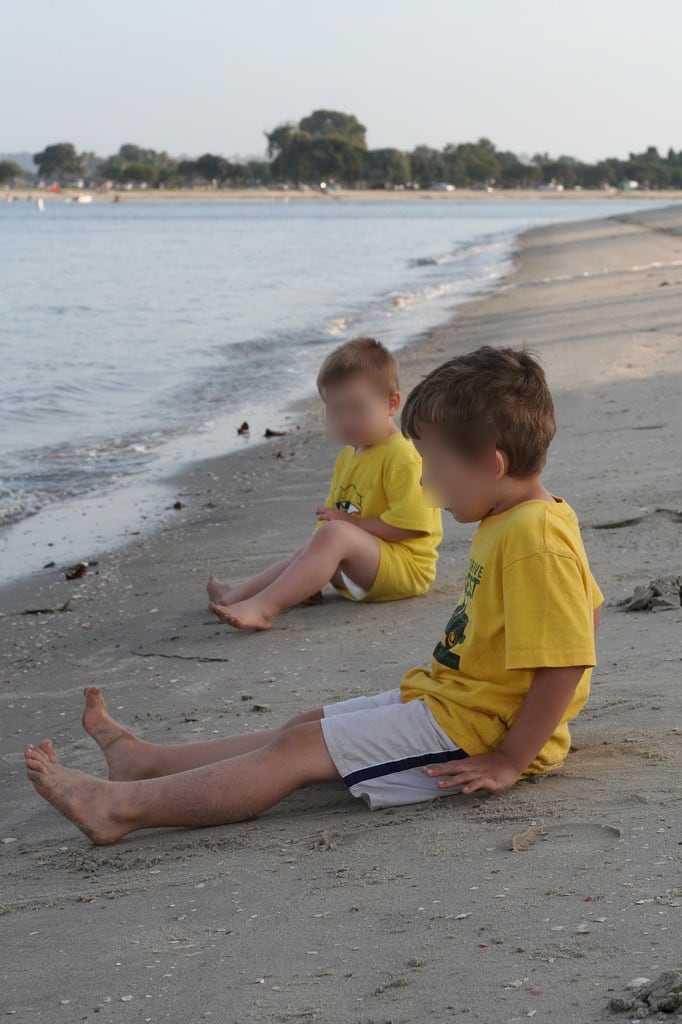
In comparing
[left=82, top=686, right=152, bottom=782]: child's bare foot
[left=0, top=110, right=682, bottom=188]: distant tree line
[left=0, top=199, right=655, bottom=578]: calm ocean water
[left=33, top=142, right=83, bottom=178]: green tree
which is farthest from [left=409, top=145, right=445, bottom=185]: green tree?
[left=82, top=686, right=152, bottom=782]: child's bare foot

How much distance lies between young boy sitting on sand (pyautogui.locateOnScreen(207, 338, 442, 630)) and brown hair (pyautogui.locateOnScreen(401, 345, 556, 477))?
1848 millimetres

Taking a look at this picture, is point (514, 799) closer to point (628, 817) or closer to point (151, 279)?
point (628, 817)

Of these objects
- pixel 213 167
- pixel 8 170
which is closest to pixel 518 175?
pixel 213 167

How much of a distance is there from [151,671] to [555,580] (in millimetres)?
1979

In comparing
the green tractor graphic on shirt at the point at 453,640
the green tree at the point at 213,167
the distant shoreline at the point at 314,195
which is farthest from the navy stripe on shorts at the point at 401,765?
the green tree at the point at 213,167

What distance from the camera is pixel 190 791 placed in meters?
2.85

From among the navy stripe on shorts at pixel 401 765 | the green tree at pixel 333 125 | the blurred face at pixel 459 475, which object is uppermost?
the green tree at pixel 333 125

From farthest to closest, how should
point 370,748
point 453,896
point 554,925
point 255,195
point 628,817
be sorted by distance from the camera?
point 255,195 → point 370,748 → point 628,817 → point 453,896 → point 554,925

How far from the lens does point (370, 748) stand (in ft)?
9.36

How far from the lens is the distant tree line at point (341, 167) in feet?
497

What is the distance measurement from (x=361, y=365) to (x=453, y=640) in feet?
6.45

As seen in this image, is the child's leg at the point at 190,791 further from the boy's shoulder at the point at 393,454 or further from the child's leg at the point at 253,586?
the boy's shoulder at the point at 393,454

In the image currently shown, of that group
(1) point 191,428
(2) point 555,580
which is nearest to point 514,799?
(2) point 555,580

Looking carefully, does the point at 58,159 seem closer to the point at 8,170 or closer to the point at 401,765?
the point at 8,170
